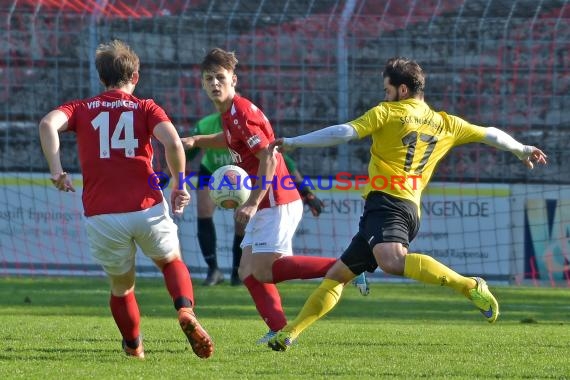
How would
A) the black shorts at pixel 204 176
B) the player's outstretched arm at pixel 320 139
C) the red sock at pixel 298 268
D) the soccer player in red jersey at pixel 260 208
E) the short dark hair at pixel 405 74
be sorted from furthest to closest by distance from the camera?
the black shorts at pixel 204 176 → the red sock at pixel 298 268 → the soccer player in red jersey at pixel 260 208 → the short dark hair at pixel 405 74 → the player's outstretched arm at pixel 320 139

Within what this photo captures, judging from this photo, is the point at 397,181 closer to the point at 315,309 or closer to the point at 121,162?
the point at 315,309

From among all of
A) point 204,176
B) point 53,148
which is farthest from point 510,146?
point 204,176

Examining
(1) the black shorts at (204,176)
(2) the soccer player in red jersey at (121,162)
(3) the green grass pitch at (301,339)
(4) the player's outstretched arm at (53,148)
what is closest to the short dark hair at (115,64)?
(2) the soccer player in red jersey at (121,162)

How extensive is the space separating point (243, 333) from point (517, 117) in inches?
303

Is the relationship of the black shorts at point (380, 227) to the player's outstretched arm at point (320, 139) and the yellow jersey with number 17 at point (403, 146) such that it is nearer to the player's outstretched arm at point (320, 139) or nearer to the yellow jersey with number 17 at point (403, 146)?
the yellow jersey with number 17 at point (403, 146)

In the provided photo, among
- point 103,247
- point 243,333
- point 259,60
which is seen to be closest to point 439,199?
point 259,60

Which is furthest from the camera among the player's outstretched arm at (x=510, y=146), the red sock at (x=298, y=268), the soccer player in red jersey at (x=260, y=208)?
the red sock at (x=298, y=268)

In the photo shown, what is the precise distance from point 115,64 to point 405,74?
1666mm

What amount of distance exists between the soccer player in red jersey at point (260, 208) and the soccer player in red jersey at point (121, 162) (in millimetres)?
991

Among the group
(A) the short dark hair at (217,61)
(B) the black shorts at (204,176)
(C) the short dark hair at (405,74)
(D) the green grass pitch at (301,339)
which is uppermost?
(A) the short dark hair at (217,61)

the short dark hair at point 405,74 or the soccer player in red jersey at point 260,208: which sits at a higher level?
the short dark hair at point 405,74

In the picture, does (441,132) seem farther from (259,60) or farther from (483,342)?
(259,60)

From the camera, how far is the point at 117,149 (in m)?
6.12

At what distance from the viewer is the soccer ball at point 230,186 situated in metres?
7.01
